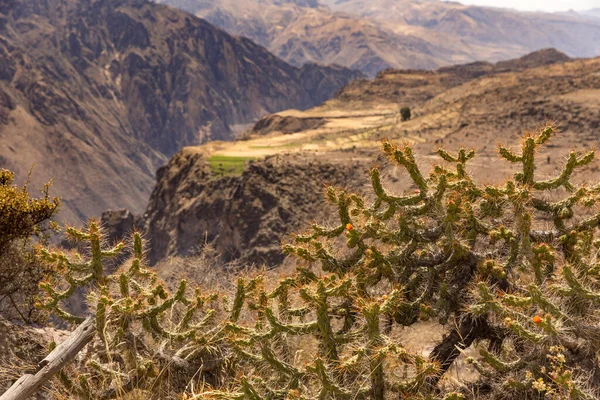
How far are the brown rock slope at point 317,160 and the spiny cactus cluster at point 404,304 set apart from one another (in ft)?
59.2

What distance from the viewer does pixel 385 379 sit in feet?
13.3

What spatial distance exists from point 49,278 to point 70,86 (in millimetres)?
214043

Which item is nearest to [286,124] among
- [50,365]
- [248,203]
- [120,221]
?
[120,221]

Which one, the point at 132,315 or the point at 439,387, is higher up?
the point at 132,315

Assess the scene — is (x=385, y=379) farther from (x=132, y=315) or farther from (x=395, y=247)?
(x=132, y=315)

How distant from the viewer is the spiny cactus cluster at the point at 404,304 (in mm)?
3861

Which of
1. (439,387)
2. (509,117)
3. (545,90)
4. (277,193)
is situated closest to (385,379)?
(439,387)

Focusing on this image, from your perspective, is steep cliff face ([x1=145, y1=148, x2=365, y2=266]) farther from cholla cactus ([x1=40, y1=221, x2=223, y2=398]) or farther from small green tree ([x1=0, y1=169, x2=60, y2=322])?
cholla cactus ([x1=40, y1=221, x2=223, y2=398])

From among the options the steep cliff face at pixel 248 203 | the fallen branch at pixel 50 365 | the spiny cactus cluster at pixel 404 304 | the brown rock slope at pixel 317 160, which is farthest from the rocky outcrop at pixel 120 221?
the fallen branch at pixel 50 365

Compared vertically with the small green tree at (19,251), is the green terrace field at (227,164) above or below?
below

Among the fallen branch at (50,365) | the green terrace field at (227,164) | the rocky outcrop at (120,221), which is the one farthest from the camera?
the rocky outcrop at (120,221)

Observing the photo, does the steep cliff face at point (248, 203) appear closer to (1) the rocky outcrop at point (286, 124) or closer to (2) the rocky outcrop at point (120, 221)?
(2) the rocky outcrop at point (120, 221)

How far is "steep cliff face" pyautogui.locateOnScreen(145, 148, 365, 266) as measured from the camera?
34.2m

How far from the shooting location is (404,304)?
4.54 m
